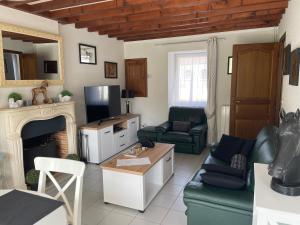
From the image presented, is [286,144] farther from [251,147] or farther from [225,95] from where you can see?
[225,95]

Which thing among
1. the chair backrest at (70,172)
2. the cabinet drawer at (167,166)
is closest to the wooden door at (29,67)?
the chair backrest at (70,172)

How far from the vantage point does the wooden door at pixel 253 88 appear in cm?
402

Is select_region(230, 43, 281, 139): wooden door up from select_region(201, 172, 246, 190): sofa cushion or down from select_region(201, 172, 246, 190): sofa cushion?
up

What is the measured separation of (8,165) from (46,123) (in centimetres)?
76

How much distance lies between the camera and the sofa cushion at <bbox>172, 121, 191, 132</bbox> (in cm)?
484

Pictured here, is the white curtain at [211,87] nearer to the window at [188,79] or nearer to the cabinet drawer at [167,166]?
the window at [188,79]

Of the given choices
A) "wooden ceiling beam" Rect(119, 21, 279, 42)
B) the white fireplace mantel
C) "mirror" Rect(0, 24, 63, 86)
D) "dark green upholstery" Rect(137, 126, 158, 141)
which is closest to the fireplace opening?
the white fireplace mantel

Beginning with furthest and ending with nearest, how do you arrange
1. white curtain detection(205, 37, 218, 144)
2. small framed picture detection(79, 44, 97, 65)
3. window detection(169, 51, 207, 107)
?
window detection(169, 51, 207, 107) → white curtain detection(205, 37, 218, 144) → small framed picture detection(79, 44, 97, 65)

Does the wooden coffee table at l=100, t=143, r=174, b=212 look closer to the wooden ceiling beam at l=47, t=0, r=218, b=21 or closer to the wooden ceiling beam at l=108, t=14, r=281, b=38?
the wooden ceiling beam at l=47, t=0, r=218, b=21

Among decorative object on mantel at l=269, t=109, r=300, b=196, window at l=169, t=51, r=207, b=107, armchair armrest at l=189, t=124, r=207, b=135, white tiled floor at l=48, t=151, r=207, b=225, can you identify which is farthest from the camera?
window at l=169, t=51, r=207, b=107

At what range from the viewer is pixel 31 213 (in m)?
1.27

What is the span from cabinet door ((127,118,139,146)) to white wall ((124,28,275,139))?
1.78 ft

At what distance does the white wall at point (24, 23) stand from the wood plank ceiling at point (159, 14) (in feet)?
0.29

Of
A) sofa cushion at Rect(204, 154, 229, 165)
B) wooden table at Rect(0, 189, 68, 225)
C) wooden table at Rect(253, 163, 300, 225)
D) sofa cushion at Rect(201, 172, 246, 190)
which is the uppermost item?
wooden table at Rect(253, 163, 300, 225)
